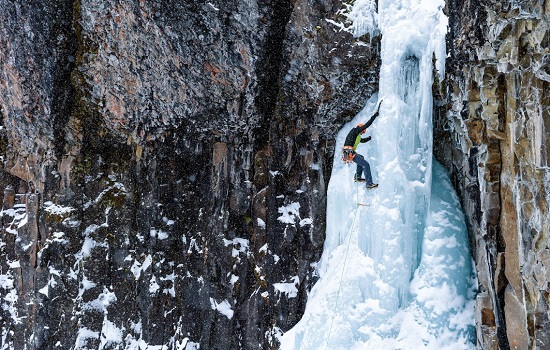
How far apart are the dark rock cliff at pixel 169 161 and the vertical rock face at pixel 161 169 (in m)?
0.03

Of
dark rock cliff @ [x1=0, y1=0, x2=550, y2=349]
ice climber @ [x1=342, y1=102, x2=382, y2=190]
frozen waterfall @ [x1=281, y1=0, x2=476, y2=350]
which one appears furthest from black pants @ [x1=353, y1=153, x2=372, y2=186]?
dark rock cliff @ [x1=0, y1=0, x2=550, y2=349]

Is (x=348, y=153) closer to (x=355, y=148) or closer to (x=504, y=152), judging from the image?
(x=355, y=148)

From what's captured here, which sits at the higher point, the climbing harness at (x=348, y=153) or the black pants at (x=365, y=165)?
the climbing harness at (x=348, y=153)

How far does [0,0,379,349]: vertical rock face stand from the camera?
8.58 meters

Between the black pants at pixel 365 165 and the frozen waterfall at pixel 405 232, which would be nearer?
the frozen waterfall at pixel 405 232

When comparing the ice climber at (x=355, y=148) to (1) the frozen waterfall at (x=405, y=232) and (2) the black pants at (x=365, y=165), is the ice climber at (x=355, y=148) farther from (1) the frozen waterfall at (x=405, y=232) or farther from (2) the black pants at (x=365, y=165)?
(1) the frozen waterfall at (x=405, y=232)

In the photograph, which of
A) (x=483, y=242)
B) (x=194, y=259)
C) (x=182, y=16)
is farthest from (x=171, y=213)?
(x=483, y=242)

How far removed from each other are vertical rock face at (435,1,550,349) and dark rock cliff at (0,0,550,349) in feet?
2.81

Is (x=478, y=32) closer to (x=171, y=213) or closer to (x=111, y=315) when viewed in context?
(x=171, y=213)

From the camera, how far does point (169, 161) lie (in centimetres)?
970

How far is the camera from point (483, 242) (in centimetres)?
629

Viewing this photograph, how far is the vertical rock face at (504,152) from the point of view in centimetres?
459

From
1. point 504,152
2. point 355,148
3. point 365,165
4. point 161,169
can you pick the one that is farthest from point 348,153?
point 161,169

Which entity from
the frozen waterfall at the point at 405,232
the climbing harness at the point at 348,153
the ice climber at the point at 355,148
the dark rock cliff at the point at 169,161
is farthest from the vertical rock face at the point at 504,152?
the climbing harness at the point at 348,153
